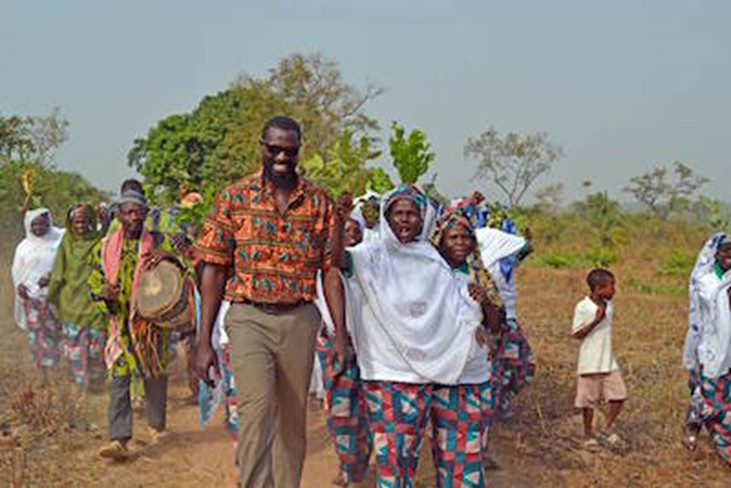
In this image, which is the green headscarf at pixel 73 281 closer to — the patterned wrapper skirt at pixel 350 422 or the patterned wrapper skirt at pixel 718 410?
the patterned wrapper skirt at pixel 350 422

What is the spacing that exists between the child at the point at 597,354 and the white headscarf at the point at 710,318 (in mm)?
605

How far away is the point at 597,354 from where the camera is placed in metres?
6.30

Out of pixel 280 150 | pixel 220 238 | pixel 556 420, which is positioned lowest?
→ pixel 556 420

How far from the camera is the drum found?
5.59 m

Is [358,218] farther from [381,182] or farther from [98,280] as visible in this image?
[98,280]

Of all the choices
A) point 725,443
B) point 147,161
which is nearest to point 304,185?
point 725,443

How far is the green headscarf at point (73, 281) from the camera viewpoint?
24.7 feet

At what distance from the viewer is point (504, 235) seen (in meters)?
5.75

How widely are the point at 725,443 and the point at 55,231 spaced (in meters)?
6.55

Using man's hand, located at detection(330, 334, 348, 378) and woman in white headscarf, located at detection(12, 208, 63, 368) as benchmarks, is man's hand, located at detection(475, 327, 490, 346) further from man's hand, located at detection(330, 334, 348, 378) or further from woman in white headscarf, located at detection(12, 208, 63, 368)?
woman in white headscarf, located at detection(12, 208, 63, 368)

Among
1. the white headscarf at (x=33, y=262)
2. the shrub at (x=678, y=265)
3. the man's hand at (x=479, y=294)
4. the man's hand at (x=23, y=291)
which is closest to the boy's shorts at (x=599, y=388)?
the man's hand at (x=479, y=294)

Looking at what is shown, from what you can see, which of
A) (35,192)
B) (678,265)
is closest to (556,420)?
(35,192)

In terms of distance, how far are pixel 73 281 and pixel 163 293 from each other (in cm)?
230

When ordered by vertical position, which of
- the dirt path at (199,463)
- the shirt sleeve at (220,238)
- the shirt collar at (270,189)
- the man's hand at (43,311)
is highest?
the shirt collar at (270,189)
